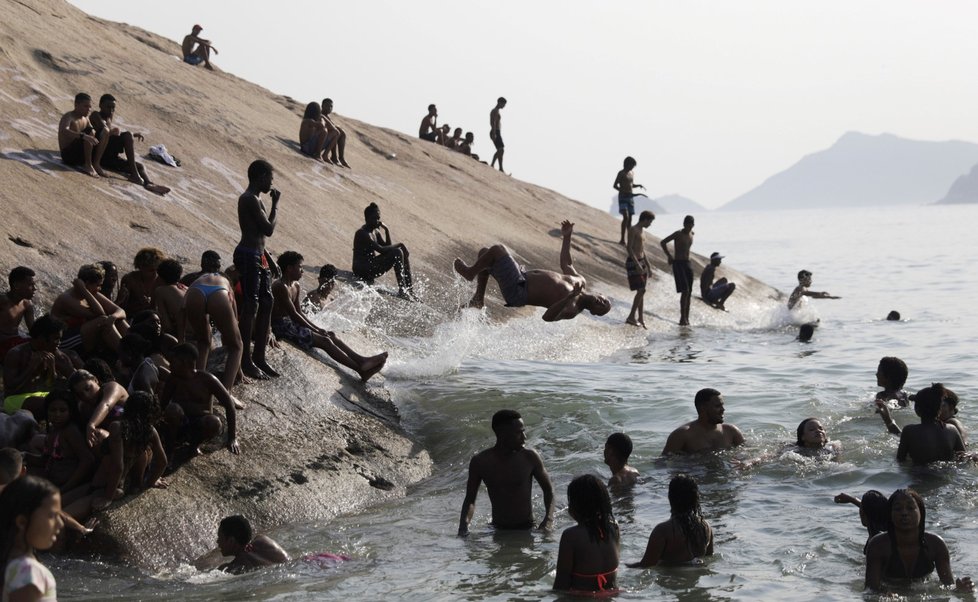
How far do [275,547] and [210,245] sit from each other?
7.78 m

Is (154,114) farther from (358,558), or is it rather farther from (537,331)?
(358,558)

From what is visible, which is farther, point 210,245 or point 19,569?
point 210,245

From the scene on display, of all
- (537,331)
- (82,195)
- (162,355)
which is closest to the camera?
(162,355)

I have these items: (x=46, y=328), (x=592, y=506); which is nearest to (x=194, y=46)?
(x=46, y=328)

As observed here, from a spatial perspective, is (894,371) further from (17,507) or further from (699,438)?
(17,507)

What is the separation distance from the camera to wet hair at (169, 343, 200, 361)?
31.3ft

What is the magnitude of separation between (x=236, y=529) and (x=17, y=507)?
3365 millimetres

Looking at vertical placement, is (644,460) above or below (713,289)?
below

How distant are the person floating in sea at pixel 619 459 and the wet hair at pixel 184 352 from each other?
3.56 metres

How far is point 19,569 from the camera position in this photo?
515 centimetres

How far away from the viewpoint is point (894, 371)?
12.9 metres

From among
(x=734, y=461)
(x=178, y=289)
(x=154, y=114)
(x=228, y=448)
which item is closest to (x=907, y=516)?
(x=734, y=461)

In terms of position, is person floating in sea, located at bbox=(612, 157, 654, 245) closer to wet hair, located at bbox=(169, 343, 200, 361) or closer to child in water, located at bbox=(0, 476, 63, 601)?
wet hair, located at bbox=(169, 343, 200, 361)

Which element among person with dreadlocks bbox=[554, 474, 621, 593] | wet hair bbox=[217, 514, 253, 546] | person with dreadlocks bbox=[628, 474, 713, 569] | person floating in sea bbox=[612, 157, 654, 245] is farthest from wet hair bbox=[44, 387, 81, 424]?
Result: person floating in sea bbox=[612, 157, 654, 245]
